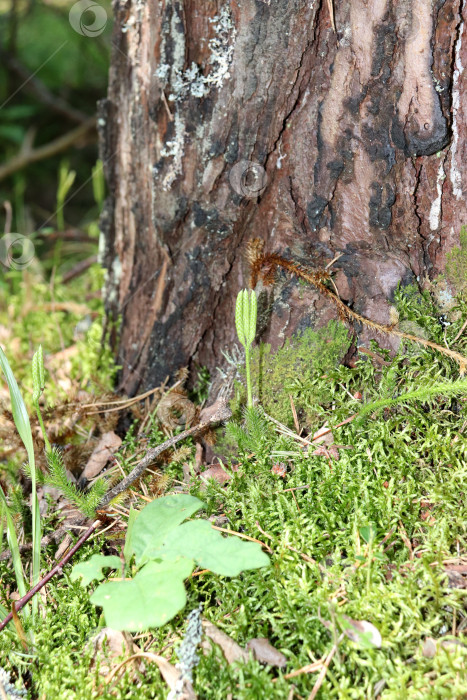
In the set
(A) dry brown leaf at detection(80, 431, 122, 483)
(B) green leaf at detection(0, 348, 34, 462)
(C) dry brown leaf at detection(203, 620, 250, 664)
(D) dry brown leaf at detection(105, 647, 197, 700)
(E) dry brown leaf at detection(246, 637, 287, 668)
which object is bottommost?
(D) dry brown leaf at detection(105, 647, 197, 700)

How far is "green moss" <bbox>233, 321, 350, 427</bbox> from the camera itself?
65.8 inches

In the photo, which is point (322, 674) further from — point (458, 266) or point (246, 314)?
point (458, 266)

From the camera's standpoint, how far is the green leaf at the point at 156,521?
4.19ft

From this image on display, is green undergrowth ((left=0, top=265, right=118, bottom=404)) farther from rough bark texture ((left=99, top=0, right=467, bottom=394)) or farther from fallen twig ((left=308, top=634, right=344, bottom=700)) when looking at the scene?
fallen twig ((left=308, top=634, right=344, bottom=700))

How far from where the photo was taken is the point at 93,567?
50.3 inches

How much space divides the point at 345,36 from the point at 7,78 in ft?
14.6

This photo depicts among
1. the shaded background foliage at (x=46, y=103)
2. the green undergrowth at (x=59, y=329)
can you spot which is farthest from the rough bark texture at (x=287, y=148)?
the shaded background foliage at (x=46, y=103)

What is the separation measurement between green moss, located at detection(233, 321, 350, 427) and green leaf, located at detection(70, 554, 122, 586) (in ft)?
2.01

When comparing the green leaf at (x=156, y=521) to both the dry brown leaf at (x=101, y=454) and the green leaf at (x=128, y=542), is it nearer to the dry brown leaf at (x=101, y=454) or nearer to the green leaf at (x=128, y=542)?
the green leaf at (x=128, y=542)

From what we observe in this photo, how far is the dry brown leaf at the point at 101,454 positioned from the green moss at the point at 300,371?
43 cm

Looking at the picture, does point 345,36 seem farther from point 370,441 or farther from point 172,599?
point 172,599

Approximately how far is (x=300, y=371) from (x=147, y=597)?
0.80 m

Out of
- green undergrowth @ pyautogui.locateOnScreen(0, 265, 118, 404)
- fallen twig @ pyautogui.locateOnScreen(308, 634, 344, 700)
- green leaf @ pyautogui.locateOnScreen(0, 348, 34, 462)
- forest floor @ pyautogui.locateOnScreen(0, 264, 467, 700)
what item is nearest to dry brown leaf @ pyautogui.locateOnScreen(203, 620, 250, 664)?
forest floor @ pyautogui.locateOnScreen(0, 264, 467, 700)

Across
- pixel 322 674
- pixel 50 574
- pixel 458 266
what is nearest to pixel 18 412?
pixel 50 574
